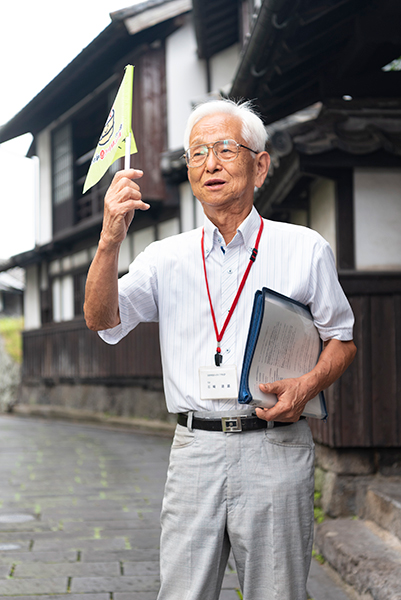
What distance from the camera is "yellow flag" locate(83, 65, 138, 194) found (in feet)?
6.91

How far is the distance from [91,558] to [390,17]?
461cm

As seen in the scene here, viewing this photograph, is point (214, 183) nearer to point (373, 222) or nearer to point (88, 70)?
point (373, 222)

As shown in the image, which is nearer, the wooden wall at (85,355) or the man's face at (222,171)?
the man's face at (222,171)

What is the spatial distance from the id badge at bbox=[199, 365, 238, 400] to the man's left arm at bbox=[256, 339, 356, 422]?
0.36 ft

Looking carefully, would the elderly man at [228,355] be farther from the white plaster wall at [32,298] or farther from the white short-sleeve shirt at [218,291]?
the white plaster wall at [32,298]

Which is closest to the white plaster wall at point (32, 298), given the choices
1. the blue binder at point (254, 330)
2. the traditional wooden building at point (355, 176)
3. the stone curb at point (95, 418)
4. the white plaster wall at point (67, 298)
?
the white plaster wall at point (67, 298)

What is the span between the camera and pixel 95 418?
15.9 m

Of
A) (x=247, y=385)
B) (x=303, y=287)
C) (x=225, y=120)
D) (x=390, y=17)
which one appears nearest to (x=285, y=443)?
(x=247, y=385)

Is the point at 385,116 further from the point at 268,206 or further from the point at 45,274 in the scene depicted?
the point at 45,274

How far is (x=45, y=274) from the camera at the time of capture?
19516 mm

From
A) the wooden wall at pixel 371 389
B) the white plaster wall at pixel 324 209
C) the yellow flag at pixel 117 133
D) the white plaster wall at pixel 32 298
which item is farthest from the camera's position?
the white plaster wall at pixel 32 298

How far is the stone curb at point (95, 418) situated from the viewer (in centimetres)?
1297

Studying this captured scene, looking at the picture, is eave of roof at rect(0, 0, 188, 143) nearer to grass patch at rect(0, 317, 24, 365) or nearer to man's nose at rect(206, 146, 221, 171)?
grass patch at rect(0, 317, 24, 365)

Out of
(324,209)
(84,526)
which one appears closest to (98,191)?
(324,209)
